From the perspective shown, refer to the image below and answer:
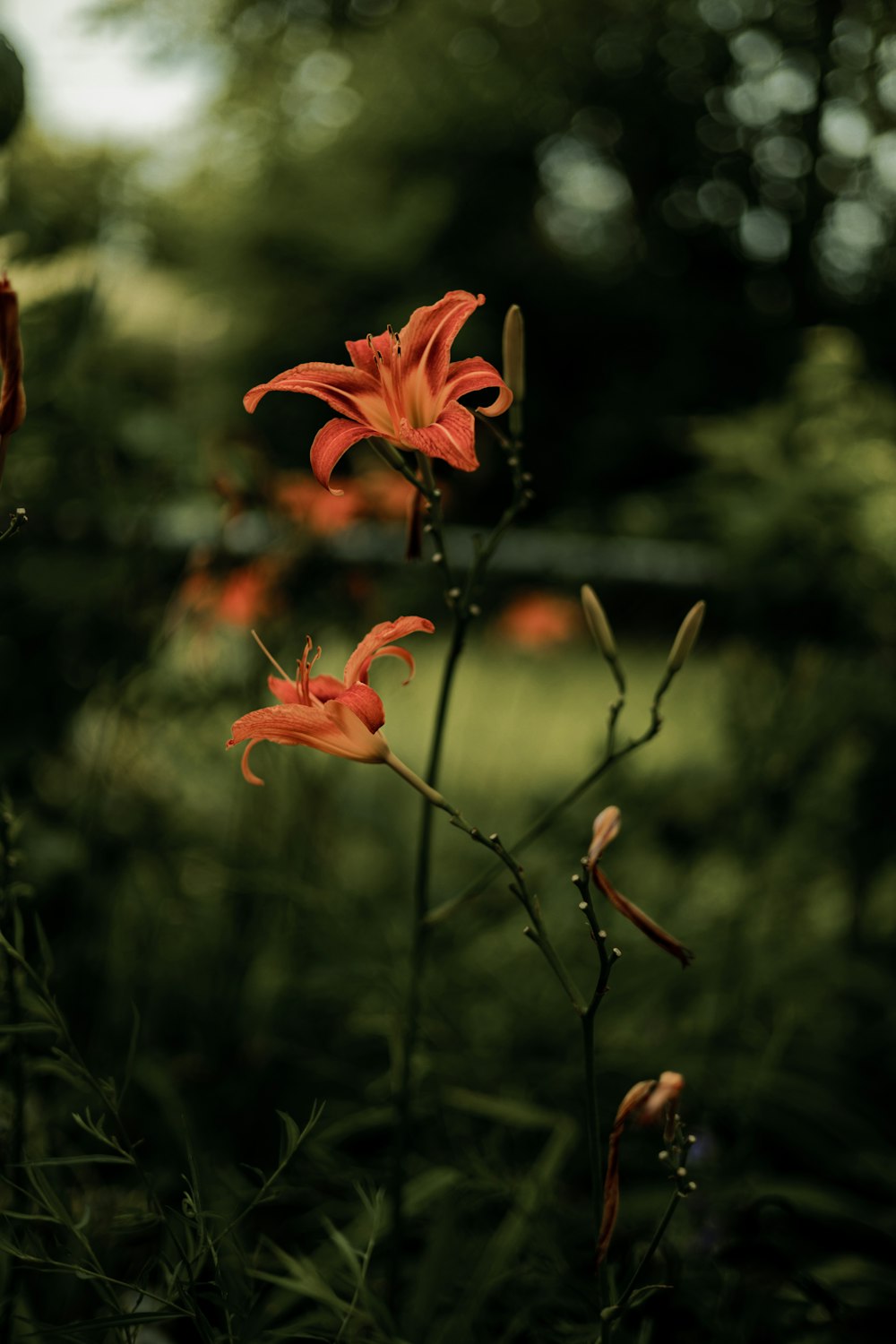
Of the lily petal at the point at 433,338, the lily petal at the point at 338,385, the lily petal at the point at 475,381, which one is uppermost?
the lily petal at the point at 433,338

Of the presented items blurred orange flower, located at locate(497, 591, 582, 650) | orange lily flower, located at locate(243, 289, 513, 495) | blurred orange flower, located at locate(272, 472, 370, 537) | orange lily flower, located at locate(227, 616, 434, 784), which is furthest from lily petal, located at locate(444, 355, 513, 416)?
blurred orange flower, located at locate(497, 591, 582, 650)

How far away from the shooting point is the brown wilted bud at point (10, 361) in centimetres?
54

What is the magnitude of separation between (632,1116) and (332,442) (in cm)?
44

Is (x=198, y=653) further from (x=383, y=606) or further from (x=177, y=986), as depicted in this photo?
(x=177, y=986)

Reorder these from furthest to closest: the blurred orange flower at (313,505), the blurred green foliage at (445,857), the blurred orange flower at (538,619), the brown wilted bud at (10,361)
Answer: the blurred orange flower at (538,619) < the blurred orange flower at (313,505) < the blurred green foliage at (445,857) < the brown wilted bud at (10,361)

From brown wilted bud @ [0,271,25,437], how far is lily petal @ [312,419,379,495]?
0.17 metres

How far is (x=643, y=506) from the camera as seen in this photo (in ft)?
10.1

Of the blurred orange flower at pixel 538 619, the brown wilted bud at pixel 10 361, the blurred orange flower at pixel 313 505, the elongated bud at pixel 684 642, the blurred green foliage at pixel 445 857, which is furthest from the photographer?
the blurred orange flower at pixel 538 619

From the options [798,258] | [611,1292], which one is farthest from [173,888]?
[798,258]

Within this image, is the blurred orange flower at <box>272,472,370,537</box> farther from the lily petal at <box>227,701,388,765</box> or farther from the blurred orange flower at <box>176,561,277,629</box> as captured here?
the lily petal at <box>227,701,388,765</box>

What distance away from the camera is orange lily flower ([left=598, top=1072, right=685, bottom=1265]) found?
542 millimetres

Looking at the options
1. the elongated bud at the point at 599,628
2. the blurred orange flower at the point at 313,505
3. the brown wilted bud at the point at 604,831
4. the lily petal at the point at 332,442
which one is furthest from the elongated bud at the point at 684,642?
the blurred orange flower at the point at 313,505

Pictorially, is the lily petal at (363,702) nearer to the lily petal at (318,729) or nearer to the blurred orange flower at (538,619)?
the lily petal at (318,729)

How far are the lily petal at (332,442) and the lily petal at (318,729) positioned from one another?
0.15 m
